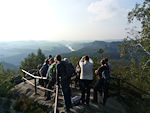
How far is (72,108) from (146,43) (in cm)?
846

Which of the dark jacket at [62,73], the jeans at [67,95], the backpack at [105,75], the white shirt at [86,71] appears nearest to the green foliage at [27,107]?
the jeans at [67,95]

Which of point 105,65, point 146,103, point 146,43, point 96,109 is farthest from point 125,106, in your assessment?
point 146,43

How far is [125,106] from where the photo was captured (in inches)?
296

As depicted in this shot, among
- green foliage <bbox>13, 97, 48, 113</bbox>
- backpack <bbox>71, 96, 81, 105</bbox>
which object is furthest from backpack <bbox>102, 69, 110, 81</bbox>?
green foliage <bbox>13, 97, 48, 113</bbox>

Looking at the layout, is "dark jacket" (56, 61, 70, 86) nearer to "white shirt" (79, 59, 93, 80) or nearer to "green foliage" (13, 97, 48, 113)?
"white shirt" (79, 59, 93, 80)

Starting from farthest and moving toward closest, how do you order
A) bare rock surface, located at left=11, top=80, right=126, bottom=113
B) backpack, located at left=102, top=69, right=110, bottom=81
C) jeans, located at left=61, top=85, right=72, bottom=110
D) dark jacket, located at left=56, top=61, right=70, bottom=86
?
backpack, located at left=102, top=69, right=110, bottom=81 → bare rock surface, located at left=11, top=80, right=126, bottom=113 → jeans, located at left=61, top=85, right=72, bottom=110 → dark jacket, located at left=56, top=61, right=70, bottom=86

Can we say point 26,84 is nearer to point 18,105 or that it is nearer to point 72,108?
point 18,105

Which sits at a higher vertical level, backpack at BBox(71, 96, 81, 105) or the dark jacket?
the dark jacket

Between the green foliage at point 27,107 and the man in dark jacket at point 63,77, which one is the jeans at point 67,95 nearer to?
the man in dark jacket at point 63,77

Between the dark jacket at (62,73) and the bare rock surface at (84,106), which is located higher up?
the dark jacket at (62,73)

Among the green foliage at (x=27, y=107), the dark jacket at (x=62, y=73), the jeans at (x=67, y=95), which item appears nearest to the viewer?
the dark jacket at (x=62, y=73)

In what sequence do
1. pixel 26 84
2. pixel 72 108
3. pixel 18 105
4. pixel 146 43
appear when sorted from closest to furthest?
1. pixel 72 108
2. pixel 18 105
3. pixel 26 84
4. pixel 146 43

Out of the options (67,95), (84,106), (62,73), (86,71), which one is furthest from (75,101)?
(62,73)

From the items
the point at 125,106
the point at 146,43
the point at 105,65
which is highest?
the point at 146,43
